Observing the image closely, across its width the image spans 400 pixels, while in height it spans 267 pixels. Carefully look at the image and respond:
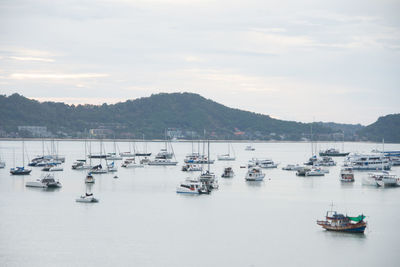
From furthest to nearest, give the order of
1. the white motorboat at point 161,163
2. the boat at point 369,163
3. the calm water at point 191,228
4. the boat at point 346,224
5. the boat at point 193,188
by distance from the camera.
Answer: the white motorboat at point 161,163
the boat at point 369,163
the boat at point 193,188
the boat at point 346,224
the calm water at point 191,228

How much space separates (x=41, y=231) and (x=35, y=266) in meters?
9.23

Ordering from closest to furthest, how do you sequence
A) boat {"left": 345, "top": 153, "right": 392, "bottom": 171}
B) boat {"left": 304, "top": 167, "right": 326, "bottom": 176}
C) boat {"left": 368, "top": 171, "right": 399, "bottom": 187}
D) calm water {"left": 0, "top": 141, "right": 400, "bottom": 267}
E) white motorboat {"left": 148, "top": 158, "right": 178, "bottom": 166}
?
calm water {"left": 0, "top": 141, "right": 400, "bottom": 267}, boat {"left": 368, "top": 171, "right": 399, "bottom": 187}, boat {"left": 304, "top": 167, "right": 326, "bottom": 176}, boat {"left": 345, "top": 153, "right": 392, "bottom": 171}, white motorboat {"left": 148, "top": 158, "right": 178, "bottom": 166}

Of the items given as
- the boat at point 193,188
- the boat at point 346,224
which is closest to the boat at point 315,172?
the boat at point 193,188

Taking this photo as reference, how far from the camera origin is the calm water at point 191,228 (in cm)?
3712

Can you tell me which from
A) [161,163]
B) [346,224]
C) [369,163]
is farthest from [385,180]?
[161,163]

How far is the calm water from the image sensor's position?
37.1 metres

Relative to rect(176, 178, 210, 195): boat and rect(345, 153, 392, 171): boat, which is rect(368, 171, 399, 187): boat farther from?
rect(345, 153, 392, 171): boat

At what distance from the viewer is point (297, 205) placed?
192 ft

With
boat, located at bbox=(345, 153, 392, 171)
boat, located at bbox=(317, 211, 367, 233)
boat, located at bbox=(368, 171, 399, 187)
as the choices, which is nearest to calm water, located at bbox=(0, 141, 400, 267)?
boat, located at bbox=(317, 211, 367, 233)

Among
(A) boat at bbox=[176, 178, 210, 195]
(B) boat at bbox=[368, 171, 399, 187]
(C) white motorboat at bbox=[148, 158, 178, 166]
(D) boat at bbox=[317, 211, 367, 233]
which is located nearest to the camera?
(D) boat at bbox=[317, 211, 367, 233]

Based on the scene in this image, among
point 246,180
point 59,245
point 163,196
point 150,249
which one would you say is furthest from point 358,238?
point 246,180

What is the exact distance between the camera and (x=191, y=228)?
45.8 m

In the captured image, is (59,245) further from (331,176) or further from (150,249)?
(331,176)

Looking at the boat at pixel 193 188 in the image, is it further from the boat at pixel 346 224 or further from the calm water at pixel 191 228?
the boat at pixel 346 224
